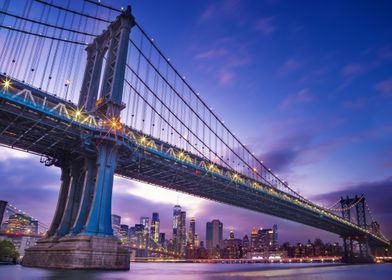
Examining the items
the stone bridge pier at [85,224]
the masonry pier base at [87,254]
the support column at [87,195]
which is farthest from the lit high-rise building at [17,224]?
the support column at [87,195]

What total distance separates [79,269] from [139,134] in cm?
2182

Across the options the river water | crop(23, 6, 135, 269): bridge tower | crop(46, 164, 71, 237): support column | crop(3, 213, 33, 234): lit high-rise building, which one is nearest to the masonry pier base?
crop(23, 6, 135, 269): bridge tower

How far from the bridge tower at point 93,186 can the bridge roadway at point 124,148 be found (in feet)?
4.28

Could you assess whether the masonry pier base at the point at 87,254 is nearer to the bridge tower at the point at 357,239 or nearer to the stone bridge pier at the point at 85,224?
the stone bridge pier at the point at 85,224

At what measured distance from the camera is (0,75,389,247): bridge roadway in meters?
35.4

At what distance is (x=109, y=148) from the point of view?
3947cm

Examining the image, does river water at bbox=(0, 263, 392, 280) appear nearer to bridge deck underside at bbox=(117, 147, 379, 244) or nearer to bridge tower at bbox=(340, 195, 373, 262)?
bridge deck underside at bbox=(117, 147, 379, 244)

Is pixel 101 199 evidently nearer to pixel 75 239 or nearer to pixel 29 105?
pixel 75 239

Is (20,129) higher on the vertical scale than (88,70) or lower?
lower

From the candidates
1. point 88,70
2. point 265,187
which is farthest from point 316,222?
point 88,70

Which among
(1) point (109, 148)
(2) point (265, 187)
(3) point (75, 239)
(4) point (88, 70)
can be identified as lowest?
(3) point (75, 239)

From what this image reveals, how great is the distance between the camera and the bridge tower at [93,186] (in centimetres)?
3428

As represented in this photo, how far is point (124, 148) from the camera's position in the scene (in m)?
40.9

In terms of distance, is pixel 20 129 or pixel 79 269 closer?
pixel 79 269
